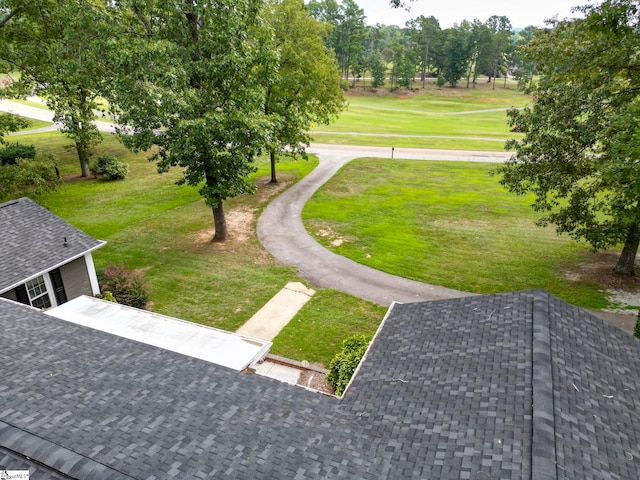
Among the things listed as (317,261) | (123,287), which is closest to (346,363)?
(317,261)

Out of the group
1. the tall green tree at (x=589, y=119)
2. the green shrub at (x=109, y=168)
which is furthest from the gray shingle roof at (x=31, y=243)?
the green shrub at (x=109, y=168)

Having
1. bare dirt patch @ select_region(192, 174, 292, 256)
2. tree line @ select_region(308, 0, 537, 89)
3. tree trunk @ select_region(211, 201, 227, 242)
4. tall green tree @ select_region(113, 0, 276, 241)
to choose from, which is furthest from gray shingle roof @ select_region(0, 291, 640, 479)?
tree line @ select_region(308, 0, 537, 89)

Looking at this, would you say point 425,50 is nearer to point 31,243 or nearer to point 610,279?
point 610,279

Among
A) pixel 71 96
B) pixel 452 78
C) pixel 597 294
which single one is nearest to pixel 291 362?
pixel 597 294

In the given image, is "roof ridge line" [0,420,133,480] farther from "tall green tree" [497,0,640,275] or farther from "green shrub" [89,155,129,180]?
"green shrub" [89,155,129,180]

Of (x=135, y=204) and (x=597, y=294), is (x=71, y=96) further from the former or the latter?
(x=597, y=294)

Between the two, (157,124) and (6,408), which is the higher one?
(157,124)

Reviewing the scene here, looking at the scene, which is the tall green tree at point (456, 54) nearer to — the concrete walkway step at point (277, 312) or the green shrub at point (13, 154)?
the green shrub at point (13, 154)
